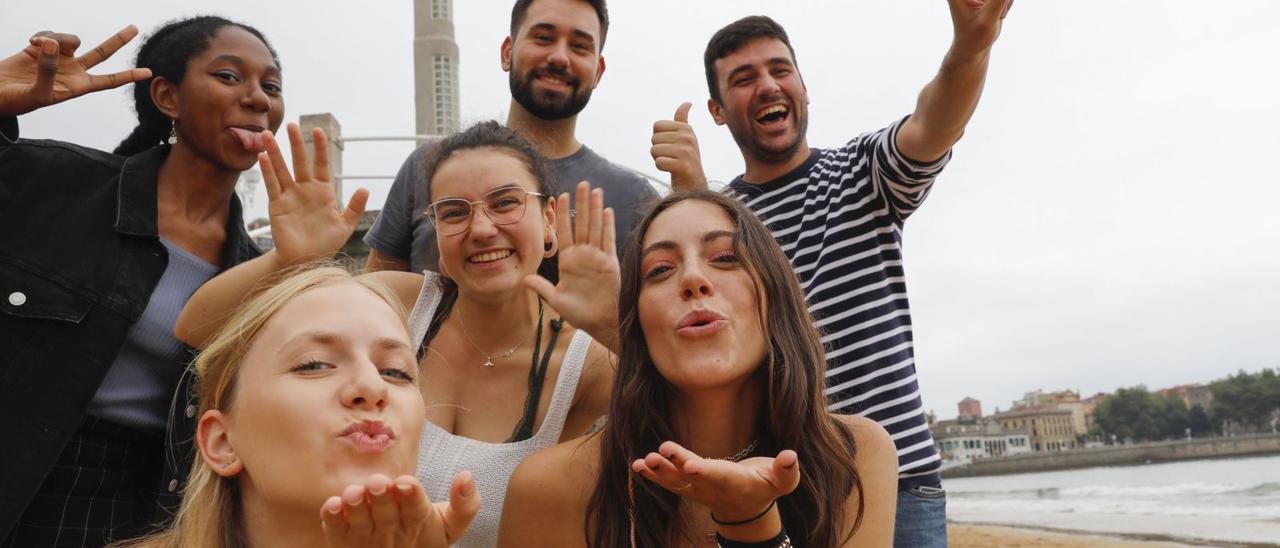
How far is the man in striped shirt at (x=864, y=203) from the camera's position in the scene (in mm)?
3738

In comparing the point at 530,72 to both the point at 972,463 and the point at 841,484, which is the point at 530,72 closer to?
the point at 841,484

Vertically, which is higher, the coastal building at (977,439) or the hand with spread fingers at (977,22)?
the hand with spread fingers at (977,22)

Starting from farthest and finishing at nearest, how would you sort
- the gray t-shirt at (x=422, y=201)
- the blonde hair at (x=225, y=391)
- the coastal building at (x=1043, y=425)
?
the coastal building at (x=1043, y=425)
the gray t-shirt at (x=422, y=201)
the blonde hair at (x=225, y=391)

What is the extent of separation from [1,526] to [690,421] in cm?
238

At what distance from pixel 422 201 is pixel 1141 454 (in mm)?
97136

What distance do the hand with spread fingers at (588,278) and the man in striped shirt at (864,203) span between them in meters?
0.73

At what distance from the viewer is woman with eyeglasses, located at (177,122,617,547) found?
10.3ft

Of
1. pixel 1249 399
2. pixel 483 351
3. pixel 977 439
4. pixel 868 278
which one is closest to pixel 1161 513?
pixel 868 278

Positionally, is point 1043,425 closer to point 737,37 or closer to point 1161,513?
point 1161,513

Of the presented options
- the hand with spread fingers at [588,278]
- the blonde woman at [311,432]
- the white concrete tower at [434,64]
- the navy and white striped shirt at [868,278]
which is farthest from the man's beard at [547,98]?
the white concrete tower at [434,64]

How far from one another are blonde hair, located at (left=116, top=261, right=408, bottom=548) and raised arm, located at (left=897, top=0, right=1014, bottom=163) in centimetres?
229

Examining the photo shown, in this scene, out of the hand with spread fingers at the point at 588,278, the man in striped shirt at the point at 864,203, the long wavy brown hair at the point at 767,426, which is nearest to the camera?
the long wavy brown hair at the point at 767,426

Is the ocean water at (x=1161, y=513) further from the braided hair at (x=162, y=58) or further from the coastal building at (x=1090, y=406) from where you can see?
the coastal building at (x=1090, y=406)

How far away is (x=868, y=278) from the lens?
13.0 ft
